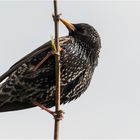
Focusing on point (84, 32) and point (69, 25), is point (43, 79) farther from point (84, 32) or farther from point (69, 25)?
point (84, 32)

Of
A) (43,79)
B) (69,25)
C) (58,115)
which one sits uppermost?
(69,25)

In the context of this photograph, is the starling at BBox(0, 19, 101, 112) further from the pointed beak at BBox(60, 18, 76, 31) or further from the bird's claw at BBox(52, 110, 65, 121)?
the bird's claw at BBox(52, 110, 65, 121)

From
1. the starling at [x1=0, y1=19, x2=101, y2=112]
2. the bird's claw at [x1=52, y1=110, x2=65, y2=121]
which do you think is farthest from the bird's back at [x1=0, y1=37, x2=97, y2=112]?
the bird's claw at [x1=52, y1=110, x2=65, y2=121]

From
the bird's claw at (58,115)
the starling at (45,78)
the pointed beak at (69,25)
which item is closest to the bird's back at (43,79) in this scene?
the starling at (45,78)

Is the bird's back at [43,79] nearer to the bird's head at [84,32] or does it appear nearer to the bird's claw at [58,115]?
the bird's head at [84,32]

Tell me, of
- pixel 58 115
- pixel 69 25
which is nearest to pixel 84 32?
pixel 69 25
